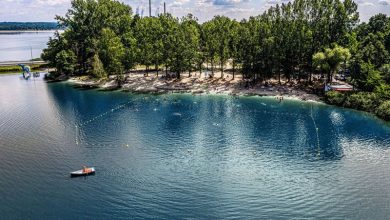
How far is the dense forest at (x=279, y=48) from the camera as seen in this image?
4434 inches

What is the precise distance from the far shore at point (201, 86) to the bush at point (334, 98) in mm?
Answer: 3316

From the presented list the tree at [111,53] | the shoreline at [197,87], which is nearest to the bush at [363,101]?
the shoreline at [197,87]

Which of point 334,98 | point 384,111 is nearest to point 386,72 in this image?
point 334,98

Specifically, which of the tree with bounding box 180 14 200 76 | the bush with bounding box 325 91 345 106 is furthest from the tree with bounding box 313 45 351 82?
the tree with bounding box 180 14 200 76

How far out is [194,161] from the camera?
6869 centimetres

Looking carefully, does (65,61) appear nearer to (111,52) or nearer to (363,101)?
(111,52)

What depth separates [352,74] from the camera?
11306cm

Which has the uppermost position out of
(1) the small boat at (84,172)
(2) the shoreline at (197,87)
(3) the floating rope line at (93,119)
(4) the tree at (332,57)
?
(4) the tree at (332,57)

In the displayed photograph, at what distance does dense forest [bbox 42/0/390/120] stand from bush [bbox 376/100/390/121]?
18 centimetres

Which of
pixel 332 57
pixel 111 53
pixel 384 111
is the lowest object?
pixel 384 111

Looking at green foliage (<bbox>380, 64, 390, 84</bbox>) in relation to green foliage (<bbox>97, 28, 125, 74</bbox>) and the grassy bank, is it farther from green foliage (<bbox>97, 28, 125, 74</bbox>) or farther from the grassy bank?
the grassy bank

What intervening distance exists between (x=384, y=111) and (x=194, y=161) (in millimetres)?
59924

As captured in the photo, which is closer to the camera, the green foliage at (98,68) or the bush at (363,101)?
the bush at (363,101)

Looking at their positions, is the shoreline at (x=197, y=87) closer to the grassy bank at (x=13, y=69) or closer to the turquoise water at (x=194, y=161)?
the turquoise water at (x=194, y=161)
